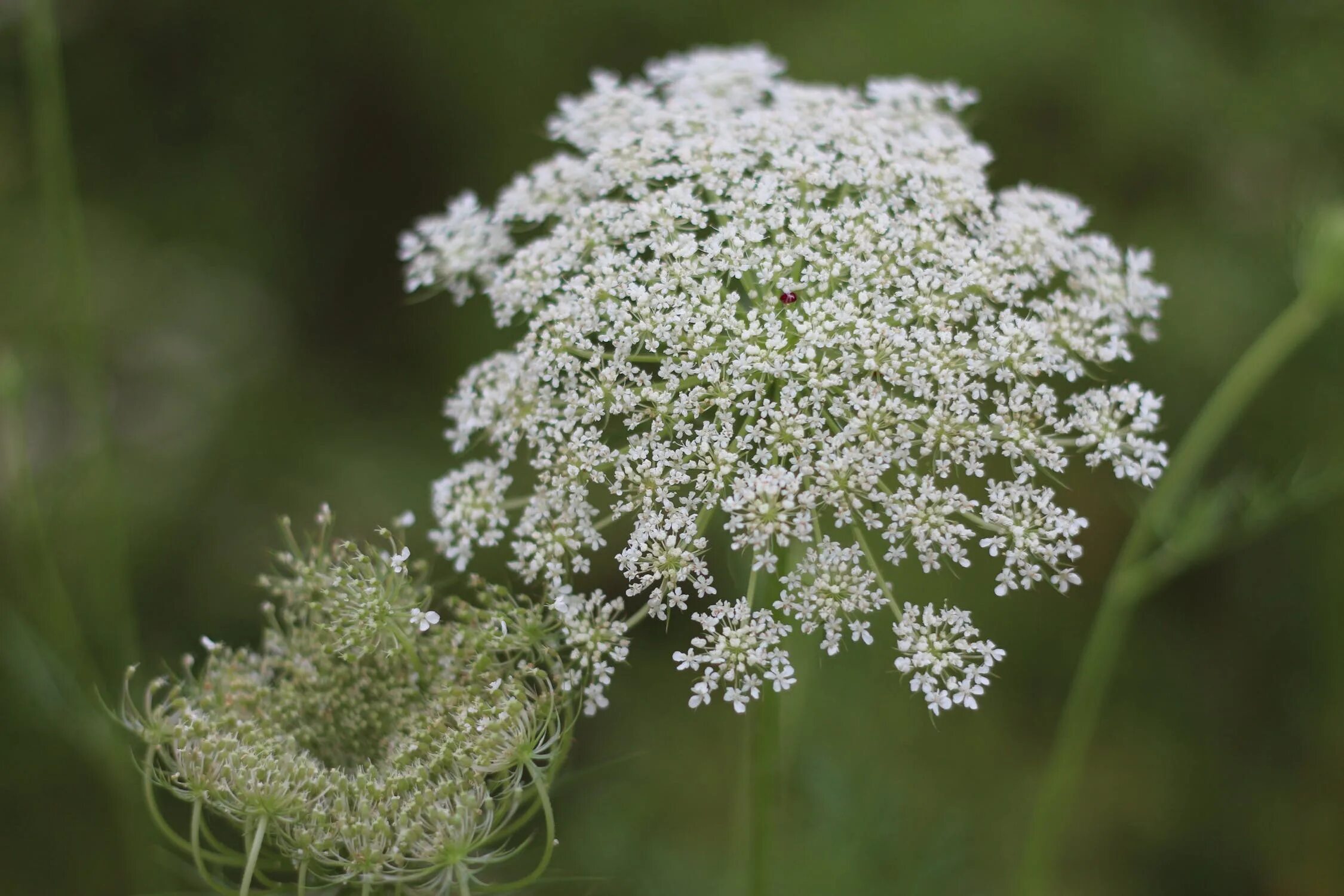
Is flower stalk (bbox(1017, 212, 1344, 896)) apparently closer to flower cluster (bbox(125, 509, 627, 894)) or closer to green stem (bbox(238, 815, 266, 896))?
flower cluster (bbox(125, 509, 627, 894))

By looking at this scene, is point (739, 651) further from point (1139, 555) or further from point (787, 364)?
point (1139, 555)

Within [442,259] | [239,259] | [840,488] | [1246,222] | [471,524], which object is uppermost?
[1246,222]

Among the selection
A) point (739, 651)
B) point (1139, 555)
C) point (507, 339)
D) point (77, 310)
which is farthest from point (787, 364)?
point (507, 339)

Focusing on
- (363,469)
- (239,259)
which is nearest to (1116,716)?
(363,469)

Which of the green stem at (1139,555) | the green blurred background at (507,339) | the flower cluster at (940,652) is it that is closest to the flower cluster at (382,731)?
the flower cluster at (940,652)

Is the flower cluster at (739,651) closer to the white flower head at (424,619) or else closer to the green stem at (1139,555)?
the white flower head at (424,619)

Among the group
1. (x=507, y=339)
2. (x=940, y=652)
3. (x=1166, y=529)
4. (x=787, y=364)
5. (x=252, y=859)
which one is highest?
(x=507, y=339)

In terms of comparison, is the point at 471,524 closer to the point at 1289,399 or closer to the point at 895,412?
the point at 895,412
